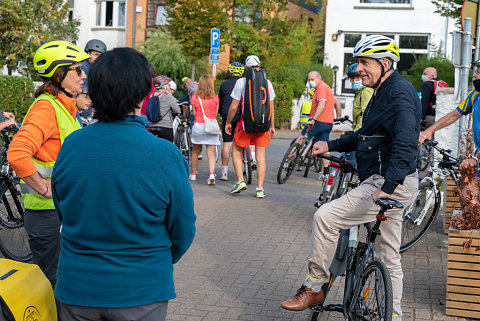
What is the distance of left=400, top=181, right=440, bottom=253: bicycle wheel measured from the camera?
7.21 meters

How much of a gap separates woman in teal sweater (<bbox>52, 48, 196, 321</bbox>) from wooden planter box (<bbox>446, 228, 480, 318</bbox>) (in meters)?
3.17

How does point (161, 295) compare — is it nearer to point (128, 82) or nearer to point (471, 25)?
point (128, 82)

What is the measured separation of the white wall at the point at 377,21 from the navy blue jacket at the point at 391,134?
2583cm

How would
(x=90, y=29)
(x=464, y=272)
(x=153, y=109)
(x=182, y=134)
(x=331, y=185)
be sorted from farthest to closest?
(x=90, y=29) < (x=182, y=134) < (x=153, y=109) < (x=331, y=185) < (x=464, y=272)

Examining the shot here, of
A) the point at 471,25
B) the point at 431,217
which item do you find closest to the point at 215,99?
the point at 471,25

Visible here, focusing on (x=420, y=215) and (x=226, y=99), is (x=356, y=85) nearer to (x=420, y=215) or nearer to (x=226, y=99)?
(x=420, y=215)

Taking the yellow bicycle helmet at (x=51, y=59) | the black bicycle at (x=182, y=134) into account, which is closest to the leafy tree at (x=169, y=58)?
the black bicycle at (x=182, y=134)

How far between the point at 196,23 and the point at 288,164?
626 inches

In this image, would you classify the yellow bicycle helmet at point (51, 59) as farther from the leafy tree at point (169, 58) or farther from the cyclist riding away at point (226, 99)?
the leafy tree at point (169, 58)

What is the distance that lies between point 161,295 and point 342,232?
240cm

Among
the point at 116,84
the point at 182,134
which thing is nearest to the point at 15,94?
the point at 182,134

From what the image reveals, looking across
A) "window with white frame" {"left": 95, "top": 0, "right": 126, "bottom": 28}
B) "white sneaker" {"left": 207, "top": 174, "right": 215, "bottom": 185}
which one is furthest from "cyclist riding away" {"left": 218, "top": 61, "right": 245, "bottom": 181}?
"window with white frame" {"left": 95, "top": 0, "right": 126, "bottom": 28}

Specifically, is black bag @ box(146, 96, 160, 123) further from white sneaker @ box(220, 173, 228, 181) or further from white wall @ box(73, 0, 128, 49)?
white wall @ box(73, 0, 128, 49)

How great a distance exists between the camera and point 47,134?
3822 millimetres
